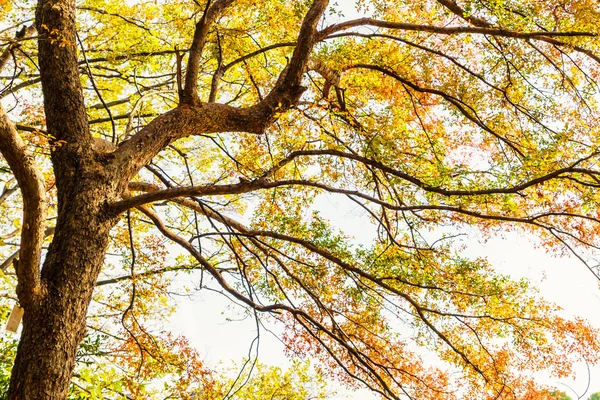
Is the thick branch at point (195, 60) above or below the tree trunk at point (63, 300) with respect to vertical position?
above

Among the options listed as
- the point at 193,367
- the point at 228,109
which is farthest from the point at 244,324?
the point at 228,109

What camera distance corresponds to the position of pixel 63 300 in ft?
8.88

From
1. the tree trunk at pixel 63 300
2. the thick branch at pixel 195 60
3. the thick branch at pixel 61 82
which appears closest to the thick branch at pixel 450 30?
Answer: the thick branch at pixel 195 60

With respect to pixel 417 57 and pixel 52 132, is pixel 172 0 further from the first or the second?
pixel 52 132

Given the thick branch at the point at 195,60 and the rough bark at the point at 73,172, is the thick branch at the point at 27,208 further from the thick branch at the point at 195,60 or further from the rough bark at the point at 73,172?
the thick branch at the point at 195,60

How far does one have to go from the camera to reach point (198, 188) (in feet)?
9.89

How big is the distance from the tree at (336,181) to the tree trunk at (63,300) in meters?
0.01

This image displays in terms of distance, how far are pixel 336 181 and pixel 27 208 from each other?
11.8 feet

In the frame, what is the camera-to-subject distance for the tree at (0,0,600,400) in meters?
2.98

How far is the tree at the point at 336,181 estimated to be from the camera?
2.98m

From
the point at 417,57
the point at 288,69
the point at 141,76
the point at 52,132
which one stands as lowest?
the point at 52,132

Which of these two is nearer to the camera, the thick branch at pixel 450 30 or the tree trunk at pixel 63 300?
the tree trunk at pixel 63 300

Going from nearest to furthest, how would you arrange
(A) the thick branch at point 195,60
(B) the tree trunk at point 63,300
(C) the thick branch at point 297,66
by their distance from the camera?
1. (B) the tree trunk at point 63,300
2. (A) the thick branch at point 195,60
3. (C) the thick branch at point 297,66

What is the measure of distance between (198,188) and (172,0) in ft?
15.5
